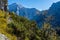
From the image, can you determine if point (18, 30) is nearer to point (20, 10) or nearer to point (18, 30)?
point (18, 30)

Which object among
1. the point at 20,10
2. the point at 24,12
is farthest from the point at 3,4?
the point at 20,10

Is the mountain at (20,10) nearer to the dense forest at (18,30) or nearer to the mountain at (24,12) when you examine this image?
the mountain at (24,12)

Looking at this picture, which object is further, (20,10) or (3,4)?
(20,10)

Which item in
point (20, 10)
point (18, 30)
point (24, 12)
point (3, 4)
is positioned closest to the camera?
point (18, 30)

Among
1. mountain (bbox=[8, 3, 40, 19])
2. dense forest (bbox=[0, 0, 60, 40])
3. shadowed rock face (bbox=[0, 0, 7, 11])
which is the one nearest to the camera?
dense forest (bbox=[0, 0, 60, 40])

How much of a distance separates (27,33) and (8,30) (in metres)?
3.17

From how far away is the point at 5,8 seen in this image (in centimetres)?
3884

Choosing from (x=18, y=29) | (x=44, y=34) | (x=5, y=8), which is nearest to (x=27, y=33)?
(x=18, y=29)

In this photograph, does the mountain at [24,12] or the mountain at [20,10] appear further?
the mountain at [24,12]

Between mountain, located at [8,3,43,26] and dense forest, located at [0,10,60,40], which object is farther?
mountain, located at [8,3,43,26]

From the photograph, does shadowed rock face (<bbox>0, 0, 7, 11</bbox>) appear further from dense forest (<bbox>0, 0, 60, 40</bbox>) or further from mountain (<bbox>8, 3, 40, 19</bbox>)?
mountain (<bbox>8, 3, 40, 19</bbox>)

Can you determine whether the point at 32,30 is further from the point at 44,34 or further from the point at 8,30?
the point at 8,30

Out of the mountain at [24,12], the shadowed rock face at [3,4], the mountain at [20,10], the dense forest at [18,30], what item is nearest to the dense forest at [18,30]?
the dense forest at [18,30]

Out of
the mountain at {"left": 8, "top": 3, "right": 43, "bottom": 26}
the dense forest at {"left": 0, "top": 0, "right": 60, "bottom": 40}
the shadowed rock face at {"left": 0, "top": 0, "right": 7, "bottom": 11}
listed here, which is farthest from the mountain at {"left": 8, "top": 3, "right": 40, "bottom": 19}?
the dense forest at {"left": 0, "top": 0, "right": 60, "bottom": 40}
